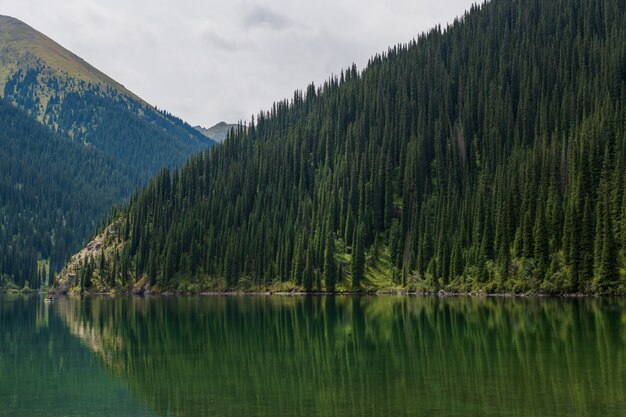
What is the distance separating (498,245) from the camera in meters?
145

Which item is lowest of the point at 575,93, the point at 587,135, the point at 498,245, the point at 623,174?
the point at 498,245

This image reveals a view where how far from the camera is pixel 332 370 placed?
38.4 meters

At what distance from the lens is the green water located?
28.6m

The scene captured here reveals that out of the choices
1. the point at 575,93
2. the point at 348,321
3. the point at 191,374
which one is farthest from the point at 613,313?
the point at 575,93

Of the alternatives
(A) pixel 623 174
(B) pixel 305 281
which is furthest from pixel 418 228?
(A) pixel 623 174

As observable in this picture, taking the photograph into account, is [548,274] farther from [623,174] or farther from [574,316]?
[574,316]

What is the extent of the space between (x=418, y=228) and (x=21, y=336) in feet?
419

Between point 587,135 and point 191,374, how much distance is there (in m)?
131

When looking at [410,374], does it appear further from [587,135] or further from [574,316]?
[587,135]

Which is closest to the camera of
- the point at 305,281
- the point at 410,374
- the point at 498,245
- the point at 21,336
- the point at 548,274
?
the point at 410,374

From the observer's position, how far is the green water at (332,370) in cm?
2858

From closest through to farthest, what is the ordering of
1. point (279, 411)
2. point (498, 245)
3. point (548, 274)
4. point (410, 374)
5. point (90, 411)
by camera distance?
point (279, 411), point (90, 411), point (410, 374), point (548, 274), point (498, 245)

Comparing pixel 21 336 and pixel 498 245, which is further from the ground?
pixel 498 245

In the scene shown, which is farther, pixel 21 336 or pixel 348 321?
pixel 348 321
